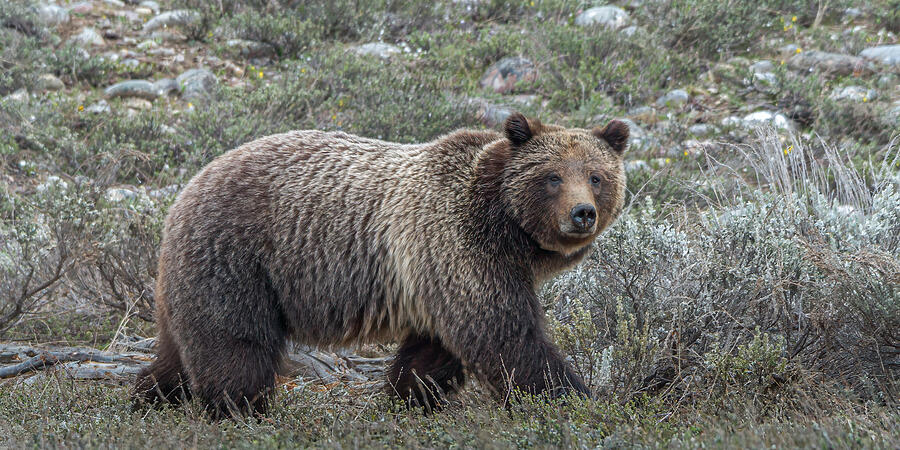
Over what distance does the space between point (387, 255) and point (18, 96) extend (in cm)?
739

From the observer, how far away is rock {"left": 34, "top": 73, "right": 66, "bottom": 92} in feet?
34.8

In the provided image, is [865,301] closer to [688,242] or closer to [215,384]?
[688,242]

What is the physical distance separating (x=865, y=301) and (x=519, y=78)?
6.95 m

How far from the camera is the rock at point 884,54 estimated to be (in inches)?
419

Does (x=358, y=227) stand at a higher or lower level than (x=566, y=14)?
higher

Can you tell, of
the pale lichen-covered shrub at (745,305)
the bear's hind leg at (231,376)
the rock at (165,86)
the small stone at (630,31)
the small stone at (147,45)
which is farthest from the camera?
the small stone at (147,45)

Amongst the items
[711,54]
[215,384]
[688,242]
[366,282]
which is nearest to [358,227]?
[366,282]

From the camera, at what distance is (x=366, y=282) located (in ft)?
16.0

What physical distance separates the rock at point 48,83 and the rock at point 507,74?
531 cm

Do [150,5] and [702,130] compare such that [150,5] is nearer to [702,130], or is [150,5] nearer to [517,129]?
[702,130]

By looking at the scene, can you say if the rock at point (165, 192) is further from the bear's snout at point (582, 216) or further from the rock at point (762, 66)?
the rock at point (762, 66)

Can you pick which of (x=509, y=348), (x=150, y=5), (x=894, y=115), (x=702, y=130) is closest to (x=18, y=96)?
(x=150, y=5)

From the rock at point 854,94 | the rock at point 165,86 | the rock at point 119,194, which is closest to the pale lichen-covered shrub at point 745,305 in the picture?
the rock at point 854,94

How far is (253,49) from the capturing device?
1171 centimetres
